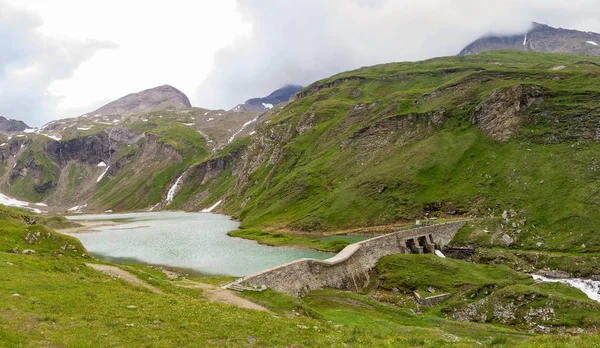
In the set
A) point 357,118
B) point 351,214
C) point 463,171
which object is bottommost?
point 351,214

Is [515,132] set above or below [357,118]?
below

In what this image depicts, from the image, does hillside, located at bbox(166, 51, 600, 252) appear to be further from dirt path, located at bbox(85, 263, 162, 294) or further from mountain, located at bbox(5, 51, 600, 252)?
dirt path, located at bbox(85, 263, 162, 294)

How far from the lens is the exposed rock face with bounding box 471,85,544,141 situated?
120m

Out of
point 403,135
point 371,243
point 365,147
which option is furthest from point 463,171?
point 371,243

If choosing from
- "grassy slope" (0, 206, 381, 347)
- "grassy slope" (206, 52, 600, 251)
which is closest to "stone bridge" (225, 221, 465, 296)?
"grassy slope" (0, 206, 381, 347)

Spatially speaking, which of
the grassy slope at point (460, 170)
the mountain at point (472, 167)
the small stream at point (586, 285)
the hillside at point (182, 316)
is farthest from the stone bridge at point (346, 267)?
the small stream at point (586, 285)

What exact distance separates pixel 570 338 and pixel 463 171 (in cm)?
10487

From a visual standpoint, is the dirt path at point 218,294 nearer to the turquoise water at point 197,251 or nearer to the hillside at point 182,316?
the hillside at point 182,316

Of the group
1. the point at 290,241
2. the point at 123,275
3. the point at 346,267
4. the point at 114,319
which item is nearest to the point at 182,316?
the point at 114,319

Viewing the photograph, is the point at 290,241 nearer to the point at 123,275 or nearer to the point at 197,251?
the point at 197,251

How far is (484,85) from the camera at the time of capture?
152m

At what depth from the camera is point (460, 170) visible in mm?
118500

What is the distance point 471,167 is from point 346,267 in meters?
79.1

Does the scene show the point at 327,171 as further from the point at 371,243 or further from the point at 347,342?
the point at 347,342
